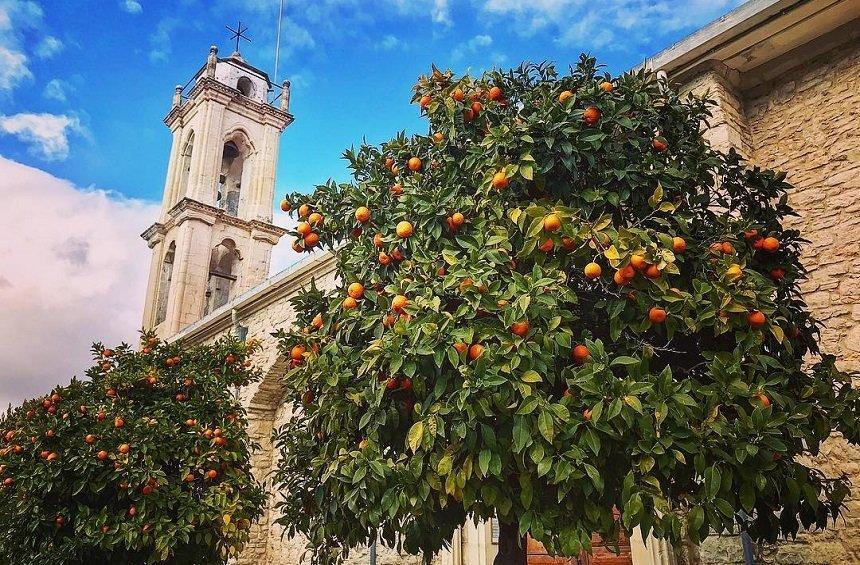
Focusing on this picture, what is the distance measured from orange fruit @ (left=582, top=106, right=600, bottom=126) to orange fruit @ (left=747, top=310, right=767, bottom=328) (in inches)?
44.4

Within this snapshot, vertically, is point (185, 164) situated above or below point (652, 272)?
above

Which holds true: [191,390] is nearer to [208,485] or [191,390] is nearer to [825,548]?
[208,485]

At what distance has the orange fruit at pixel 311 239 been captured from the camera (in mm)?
3504

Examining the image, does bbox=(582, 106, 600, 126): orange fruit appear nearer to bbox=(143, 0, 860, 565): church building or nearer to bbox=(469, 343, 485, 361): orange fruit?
bbox=(469, 343, 485, 361): orange fruit

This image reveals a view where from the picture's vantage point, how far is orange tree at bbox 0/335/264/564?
15.7ft

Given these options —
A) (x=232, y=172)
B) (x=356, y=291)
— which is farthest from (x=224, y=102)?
(x=356, y=291)

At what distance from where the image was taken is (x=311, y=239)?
11.5 ft

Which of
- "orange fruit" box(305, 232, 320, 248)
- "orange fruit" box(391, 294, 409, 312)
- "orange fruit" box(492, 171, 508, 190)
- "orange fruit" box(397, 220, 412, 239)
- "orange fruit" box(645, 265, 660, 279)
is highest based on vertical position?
"orange fruit" box(305, 232, 320, 248)

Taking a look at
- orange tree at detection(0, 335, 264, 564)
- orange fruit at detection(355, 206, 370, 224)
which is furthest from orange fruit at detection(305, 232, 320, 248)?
orange tree at detection(0, 335, 264, 564)

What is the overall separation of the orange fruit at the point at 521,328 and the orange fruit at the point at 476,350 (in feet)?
0.49

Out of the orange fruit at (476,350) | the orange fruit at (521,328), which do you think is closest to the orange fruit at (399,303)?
the orange fruit at (476,350)

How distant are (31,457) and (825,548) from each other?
6.16m

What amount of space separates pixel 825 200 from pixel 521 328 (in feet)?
12.8

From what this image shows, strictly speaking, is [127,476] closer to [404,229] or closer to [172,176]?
[404,229]
